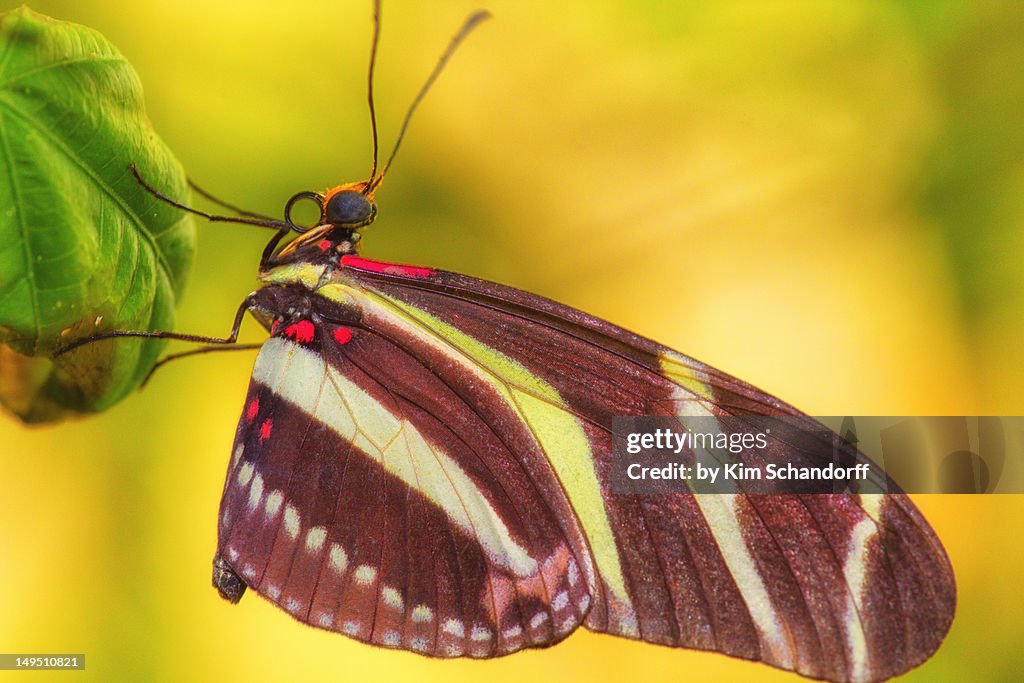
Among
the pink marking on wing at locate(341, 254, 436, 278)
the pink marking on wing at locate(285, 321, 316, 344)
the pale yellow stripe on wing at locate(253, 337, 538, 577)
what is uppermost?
the pink marking on wing at locate(341, 254, 436, 278)

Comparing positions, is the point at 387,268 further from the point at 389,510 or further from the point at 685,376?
the point at 685,376

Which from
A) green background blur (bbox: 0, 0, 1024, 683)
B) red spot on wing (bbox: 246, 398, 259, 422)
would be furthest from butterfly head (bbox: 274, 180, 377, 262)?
green background blur (bbox: 0, 0, 1024, 683)

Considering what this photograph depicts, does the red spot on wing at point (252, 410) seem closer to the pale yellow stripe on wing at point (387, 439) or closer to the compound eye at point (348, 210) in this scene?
the pale yellow stripe on wing at point (387, 439)

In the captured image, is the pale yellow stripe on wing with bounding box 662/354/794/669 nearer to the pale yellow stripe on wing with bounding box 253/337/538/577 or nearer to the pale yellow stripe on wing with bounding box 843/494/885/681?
the pale yellow stripe on wing with bounding box 843/494/885/681

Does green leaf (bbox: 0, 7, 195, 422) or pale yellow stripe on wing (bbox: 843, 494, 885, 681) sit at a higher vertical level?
green leaf (bbox: 0, 7, 195, 422)

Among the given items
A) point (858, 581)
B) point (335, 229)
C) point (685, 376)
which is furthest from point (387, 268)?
point (858, 581)

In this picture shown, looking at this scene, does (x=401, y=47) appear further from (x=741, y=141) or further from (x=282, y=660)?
(x=282, y=660)
